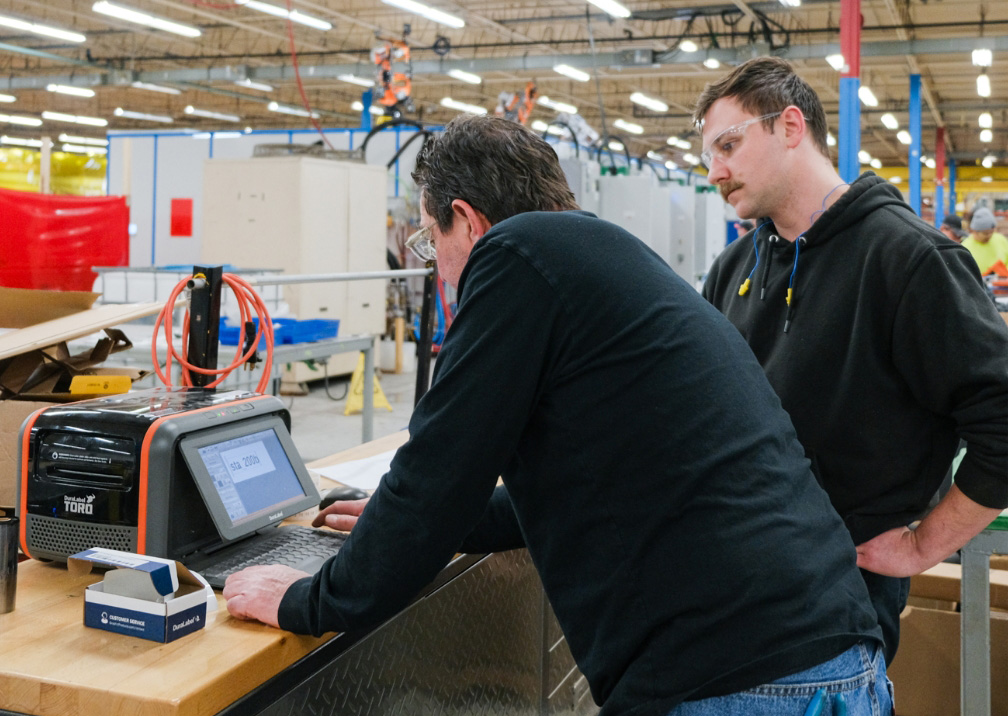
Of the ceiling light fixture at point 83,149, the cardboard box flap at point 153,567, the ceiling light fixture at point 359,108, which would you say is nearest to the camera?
the cardboard box flap at point 153,567

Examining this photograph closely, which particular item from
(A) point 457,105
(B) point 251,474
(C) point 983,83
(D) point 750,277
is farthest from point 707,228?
(B) point 251,474

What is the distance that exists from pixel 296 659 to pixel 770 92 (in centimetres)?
120

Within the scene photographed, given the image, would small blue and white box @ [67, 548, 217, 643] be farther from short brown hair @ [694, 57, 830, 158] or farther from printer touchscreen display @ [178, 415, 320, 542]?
short brown hair @ [694, 57, 830, 158]

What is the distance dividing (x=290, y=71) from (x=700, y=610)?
1569 centimetres

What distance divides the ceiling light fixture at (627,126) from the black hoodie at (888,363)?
20842 millimetres

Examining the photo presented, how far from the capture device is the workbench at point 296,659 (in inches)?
42.4

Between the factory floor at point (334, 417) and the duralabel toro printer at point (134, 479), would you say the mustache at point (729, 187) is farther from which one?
the factory floor at point (334, 417)

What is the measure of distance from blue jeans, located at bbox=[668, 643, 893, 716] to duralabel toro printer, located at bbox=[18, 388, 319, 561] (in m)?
0.74

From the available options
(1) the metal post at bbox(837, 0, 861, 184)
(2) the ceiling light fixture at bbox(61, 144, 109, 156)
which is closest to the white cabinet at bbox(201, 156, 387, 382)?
(1) the metal post at bbox(837, 0, 861, 184)

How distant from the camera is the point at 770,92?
1.69 metres

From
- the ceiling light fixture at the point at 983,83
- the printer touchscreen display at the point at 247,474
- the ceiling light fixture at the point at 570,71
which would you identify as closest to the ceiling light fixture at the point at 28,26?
the ceiling light fixture at the point at 570,71

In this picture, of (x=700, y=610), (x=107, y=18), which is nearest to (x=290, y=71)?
(x=107, y=18)

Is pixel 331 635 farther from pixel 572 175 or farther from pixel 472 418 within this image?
pixel 572 175

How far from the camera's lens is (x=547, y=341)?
1093 mm
